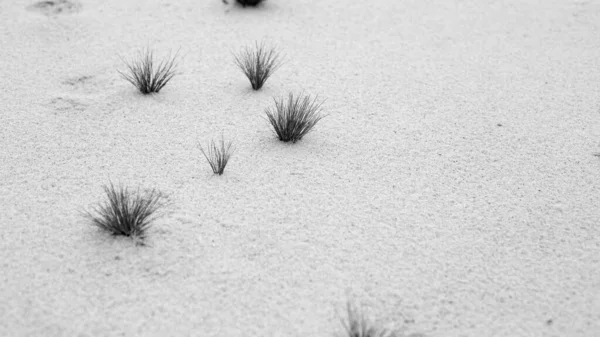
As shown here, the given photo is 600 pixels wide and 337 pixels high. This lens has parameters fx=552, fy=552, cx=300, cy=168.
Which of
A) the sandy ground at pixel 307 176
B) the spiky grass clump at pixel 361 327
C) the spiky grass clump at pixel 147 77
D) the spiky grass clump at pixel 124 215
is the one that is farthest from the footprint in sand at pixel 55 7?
the spiky grass clump at pixel 361 327

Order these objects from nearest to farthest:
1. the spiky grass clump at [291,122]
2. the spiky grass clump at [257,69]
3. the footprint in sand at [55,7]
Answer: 1. the spiky grass clump at [291,122]
2. the spiky grass clump at [257,69]
3. the footprint in sand at [55,7]

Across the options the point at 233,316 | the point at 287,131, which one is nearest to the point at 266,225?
the point at 233,316

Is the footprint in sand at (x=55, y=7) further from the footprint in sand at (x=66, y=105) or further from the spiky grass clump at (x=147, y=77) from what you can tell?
the footprint in sand at (x=66, y=105)

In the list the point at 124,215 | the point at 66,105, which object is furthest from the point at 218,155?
the point at 66,105

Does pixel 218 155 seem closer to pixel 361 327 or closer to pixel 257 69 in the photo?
pixel 257 69

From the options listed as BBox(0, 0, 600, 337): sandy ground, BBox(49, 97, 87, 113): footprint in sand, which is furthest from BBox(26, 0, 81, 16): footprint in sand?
BBox(49, 97, 87, 113): footprint in sand

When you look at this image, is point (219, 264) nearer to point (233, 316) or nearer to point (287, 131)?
point (233, 316)

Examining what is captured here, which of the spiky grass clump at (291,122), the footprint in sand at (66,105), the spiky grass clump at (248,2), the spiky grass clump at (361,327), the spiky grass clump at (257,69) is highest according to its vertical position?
the spiky grass clump at (248,2)

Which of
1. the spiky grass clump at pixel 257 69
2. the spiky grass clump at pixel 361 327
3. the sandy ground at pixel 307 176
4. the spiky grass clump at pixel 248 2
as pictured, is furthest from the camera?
the spiky grass clump at pixel 248 2
